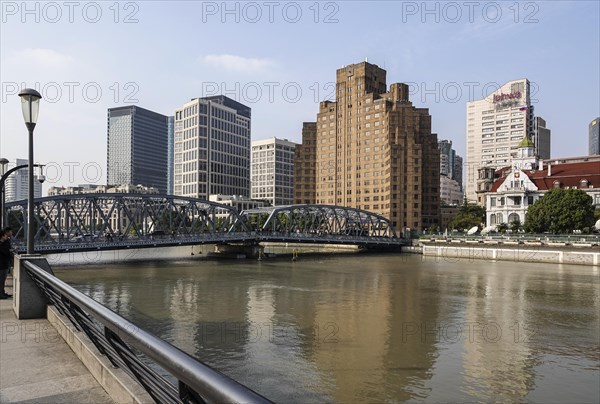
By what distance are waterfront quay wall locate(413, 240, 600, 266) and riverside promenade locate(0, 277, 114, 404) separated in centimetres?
7525

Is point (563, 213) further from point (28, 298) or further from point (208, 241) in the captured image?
point (28, 298)

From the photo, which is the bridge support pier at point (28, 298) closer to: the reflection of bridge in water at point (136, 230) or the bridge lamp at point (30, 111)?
the bridge lamp at point (30, 111)

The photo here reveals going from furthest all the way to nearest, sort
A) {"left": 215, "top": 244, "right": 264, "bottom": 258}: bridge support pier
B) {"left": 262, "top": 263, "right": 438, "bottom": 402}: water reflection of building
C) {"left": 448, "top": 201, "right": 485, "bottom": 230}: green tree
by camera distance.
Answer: {"left": 448, "top": 201, "right": 485, "bottom": 230}: green tree → {"left": 215, "top": 244, "right": 264, "bottom": 258}: bridge support pier → {"left": 262, "top": 263, "right": 438, "bottom": 402}: water reflection of building

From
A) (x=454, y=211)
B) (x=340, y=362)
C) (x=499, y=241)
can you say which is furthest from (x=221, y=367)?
(x=454, y=211)

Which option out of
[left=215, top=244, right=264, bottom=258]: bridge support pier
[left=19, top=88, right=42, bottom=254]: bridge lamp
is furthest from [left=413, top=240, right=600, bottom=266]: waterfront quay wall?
[left=19, top=88, right=42, bottom=254]: bridge lamp

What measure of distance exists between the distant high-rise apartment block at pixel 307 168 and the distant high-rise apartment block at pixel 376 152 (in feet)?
3.05

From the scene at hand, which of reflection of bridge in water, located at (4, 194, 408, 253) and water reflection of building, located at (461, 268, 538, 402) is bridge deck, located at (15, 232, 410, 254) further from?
water reflection of building, located at (461, 268, 538, 402)

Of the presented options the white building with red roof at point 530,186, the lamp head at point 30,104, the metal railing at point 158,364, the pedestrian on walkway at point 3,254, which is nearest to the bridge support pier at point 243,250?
the white building with red roof at point 530,186

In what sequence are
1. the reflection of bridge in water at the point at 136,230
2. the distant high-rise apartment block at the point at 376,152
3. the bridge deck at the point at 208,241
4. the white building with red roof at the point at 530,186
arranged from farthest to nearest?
the distant high-rise apartment block at the point at 376,152
the white building with red roof at the point at 530,186
the reflection of bridge in water at the point at 136,230
the bridge deck at the point at 208,241

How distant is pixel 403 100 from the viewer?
154 meters

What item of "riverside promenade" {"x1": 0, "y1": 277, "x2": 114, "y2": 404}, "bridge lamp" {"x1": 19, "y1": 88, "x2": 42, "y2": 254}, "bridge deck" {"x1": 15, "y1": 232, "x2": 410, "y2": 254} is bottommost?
"bridge deck" {"x1": 15, "y1": 232, "x2": 410, "y2": 254}

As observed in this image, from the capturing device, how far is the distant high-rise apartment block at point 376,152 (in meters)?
142

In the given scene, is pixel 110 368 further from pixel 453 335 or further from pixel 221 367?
pixel 453 335

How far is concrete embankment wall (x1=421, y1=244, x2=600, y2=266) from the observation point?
7056 centimetres
